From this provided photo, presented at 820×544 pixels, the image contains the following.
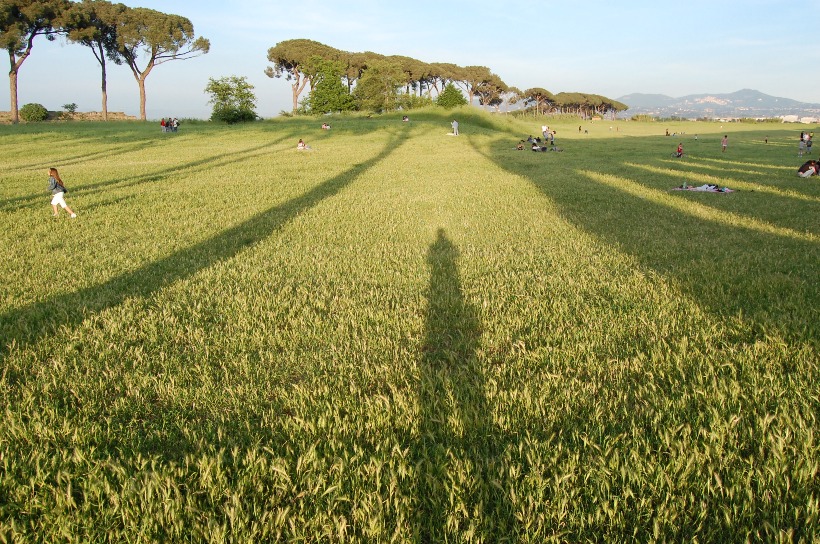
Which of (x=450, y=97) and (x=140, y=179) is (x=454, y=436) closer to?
(x=140, y=179)

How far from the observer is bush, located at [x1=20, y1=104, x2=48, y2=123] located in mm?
50969

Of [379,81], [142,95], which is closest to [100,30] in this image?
[142,95]

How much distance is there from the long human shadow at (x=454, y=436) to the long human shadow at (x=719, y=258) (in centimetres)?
259

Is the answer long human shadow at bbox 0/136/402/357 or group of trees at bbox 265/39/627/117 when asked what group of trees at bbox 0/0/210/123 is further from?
long human shadow at bbox 0/136/402/357

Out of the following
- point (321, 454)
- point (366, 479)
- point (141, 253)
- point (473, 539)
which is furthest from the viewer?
point (141, 253)

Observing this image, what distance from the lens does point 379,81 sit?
214ft

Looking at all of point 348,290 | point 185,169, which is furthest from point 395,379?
point 185,169

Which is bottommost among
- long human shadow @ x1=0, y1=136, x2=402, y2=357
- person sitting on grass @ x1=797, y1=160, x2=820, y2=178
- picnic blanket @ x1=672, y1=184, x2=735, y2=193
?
long human shadow @ x1=0, y1=136, x2=402, y2=357

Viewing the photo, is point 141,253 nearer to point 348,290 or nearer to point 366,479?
point 348,290

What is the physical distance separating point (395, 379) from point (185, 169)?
789 inches

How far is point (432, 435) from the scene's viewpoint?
305 centimetres

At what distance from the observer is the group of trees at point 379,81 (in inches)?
2454

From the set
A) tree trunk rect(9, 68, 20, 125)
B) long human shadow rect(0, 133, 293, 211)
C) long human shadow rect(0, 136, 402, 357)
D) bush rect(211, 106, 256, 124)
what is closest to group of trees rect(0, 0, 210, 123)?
tree trunk rect(9, 68, 20, 125)

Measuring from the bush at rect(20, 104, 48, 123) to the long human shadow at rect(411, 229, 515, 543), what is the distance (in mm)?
63448
